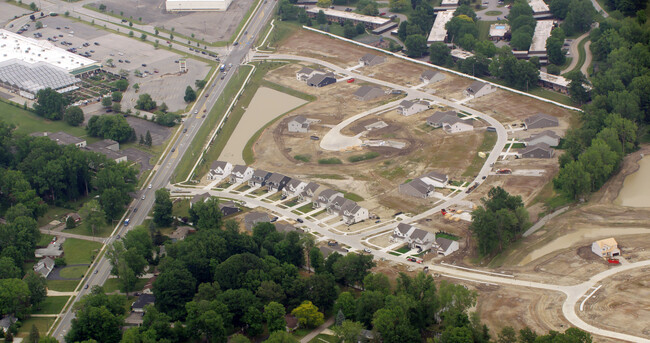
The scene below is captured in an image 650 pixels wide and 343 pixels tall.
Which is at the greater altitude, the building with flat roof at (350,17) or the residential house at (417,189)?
the building with flat roof at (350,17)

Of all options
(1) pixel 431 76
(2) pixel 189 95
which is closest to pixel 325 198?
(2) pixel 189 95

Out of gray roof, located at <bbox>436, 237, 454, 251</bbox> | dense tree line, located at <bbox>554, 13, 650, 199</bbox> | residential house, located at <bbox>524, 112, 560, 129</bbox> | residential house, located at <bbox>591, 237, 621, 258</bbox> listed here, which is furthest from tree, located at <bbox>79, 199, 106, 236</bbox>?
residential house, located at <bbox>524, 112, 560, 129</bbox>

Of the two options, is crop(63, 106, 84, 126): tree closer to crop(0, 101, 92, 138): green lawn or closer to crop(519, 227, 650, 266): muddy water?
crop(0, 101, 92, 138): green lawn

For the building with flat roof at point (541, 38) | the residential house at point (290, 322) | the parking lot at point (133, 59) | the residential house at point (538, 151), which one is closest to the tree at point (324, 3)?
the parking lot at point (133, 59)

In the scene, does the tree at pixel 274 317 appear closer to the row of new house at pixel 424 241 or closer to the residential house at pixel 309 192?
→ the row of new house at pixel 424 241

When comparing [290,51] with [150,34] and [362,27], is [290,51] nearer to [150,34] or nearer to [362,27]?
[362,27]

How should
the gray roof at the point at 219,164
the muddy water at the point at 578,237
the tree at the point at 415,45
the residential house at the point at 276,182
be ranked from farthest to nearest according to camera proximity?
the tree at the point at 415,45 → the gray roof at the point at 219,164 → the residential house at the point at 276,182 → the muddy water at the point at 578,237
